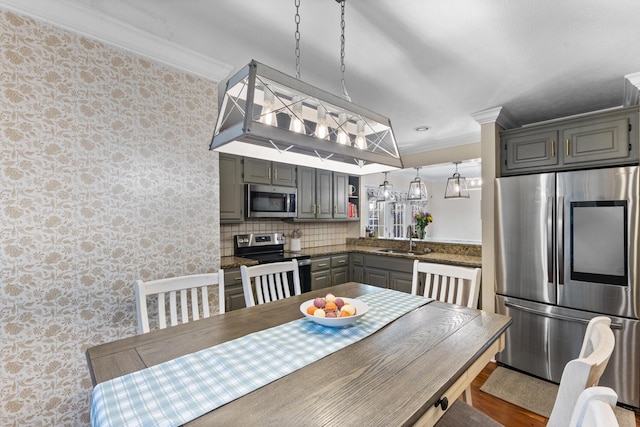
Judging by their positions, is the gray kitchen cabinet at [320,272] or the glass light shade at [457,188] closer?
the gray kitchen cabinet at [320,272]

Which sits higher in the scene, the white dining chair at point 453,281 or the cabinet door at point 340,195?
the cabinet door at point 340,195

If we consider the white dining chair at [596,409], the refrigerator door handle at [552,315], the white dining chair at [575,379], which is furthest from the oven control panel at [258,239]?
the white dining chair at [596,409]

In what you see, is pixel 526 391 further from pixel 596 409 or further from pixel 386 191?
pixel 386 191

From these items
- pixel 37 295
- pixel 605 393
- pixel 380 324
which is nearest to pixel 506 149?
pixel 380 324

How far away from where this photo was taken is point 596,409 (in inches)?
22.3

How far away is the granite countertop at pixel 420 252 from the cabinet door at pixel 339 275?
238 millimetres

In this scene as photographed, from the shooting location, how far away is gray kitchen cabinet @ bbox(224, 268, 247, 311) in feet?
8.84

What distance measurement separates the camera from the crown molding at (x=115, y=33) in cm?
154

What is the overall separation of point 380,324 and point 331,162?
908 millimetres

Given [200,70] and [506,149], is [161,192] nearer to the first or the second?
[200,70]

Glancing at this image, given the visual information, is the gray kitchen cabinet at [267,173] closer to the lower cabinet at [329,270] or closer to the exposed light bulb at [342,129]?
the lower cabinet at [329,270]

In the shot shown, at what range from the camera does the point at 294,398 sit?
876mm

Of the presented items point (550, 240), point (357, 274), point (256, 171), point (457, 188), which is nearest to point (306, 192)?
point (256, 171)

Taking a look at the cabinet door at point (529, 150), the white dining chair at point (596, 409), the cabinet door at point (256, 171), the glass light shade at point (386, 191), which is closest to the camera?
the white dining chair at point (596, 409)
